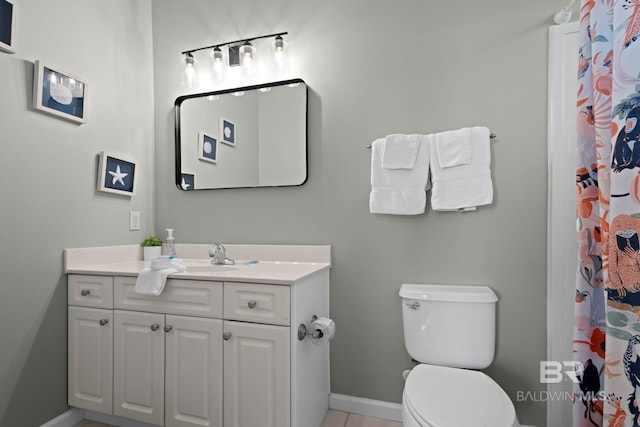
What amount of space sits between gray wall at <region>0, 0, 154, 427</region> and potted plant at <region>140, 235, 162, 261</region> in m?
0.09

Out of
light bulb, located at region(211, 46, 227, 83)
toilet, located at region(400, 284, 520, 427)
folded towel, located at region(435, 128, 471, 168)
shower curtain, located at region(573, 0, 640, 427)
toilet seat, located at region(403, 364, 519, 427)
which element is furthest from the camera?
light bulb, located at region(211, 46, 227, 83)

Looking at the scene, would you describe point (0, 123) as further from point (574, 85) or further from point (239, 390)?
point (574, 85)

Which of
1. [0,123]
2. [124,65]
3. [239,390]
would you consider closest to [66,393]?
[239,390]

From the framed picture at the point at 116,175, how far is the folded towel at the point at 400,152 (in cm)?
153

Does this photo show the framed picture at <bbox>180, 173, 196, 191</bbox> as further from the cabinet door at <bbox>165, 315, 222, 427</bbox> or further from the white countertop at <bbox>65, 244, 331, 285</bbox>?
the cabinet door at <bbox>165, 315, 222, 427</bbox>

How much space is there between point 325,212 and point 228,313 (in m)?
0.75

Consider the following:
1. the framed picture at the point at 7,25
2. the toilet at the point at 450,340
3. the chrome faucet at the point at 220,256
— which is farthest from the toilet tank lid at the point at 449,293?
the framed picture at the point at 7,25

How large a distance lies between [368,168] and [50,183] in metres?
1.59

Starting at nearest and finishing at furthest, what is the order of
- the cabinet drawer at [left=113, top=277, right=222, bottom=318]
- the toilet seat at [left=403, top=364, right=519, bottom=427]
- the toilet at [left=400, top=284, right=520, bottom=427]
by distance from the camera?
the toilet seat at [left=403, top=364, right=519, bottom=427] → the toilet at [left=400, top=284, right=520, bottom=427] → the cabinet drawer at [left=113, top=277, right=222, bottom=318]

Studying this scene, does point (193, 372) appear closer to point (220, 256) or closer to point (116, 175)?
point (220, 256)

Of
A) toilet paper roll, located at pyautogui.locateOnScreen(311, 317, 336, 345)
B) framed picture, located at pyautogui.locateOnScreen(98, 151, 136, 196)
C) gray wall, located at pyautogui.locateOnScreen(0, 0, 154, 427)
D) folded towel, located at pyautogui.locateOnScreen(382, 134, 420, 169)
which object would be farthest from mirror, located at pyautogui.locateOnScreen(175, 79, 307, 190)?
toilet paper roll, located at pyautogui.locateOnScreen(311, 317, 336, 345)

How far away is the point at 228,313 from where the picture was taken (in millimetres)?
1419

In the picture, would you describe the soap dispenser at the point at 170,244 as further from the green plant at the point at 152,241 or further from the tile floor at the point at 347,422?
the tile floor at the point at 347,422

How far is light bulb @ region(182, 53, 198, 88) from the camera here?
2.05 metres
